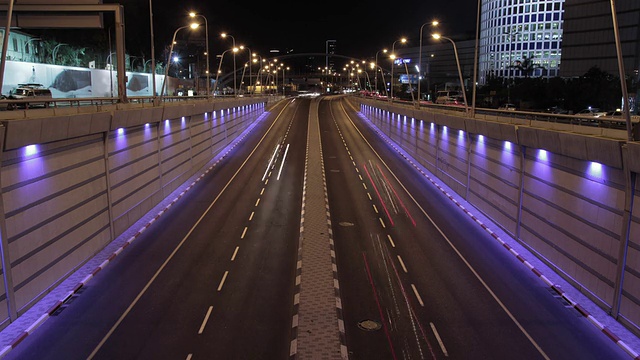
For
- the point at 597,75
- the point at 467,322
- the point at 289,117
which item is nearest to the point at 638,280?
the point at 467,322

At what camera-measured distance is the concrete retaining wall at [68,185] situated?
15875 mm

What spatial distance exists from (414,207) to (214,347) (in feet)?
63.0

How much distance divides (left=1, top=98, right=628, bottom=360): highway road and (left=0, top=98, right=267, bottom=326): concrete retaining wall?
1565mm

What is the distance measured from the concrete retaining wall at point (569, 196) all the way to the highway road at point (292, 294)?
1421 mm

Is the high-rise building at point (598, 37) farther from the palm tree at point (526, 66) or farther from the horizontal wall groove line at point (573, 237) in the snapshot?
the horizontal wall groove line at point (573, 237)

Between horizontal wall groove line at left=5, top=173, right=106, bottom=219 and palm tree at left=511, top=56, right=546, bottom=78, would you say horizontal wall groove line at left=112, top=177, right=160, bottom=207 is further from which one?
palm tree at left=511, top=56, right=546, bottom=78

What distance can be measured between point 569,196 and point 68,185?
791 inches

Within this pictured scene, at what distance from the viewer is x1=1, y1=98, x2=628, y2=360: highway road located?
14.3 meters

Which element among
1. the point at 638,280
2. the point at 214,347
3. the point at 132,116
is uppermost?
the point at 132,116

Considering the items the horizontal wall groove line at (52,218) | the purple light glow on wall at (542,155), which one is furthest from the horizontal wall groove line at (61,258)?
the purple light glow on wall at (542,155)

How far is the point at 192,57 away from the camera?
153 meters

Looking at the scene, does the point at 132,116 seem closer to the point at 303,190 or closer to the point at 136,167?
the point at 136,167

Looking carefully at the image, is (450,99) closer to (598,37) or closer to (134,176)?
(598,37)

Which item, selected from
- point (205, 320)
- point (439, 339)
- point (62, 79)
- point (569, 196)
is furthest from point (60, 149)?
point (62, 79)
